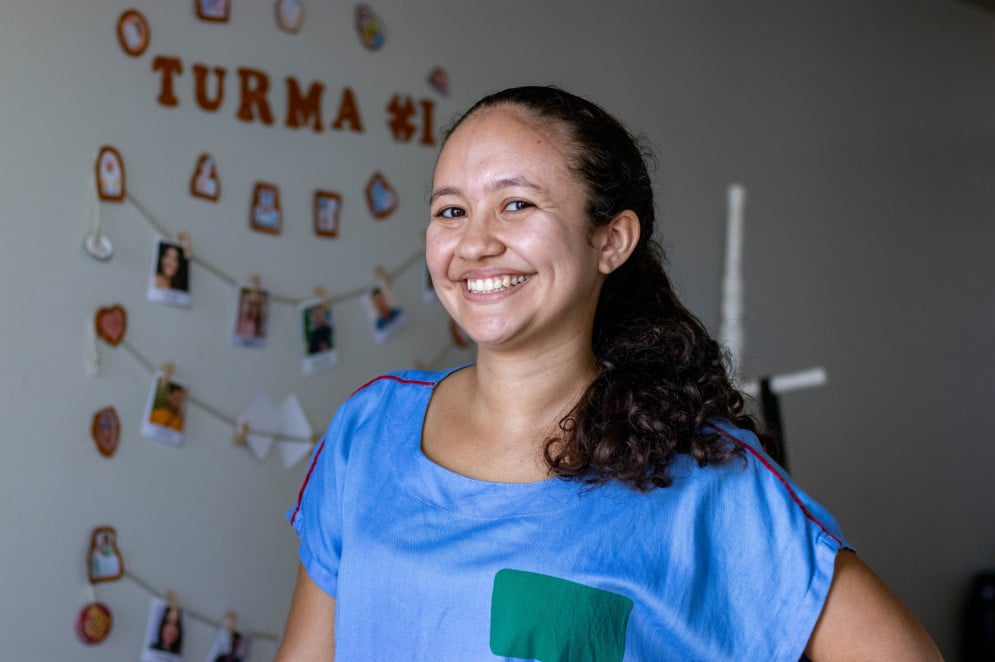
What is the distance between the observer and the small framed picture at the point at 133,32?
2.20 m

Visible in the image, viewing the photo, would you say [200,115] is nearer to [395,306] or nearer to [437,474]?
[395,306]

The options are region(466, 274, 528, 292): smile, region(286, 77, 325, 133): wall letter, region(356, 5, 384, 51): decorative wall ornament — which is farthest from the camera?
region(356, 5, 384, 51): decorative wall ornament

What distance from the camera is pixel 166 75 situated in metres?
2.26

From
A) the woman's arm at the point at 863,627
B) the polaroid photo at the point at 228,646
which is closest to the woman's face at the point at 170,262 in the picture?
the polaroid photo at the point at 228,646

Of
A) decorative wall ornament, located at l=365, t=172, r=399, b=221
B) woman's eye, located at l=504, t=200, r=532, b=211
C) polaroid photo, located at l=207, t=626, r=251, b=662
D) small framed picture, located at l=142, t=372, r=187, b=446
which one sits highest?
decorative wall ornament, located at l=365, t=172, r=399, b=221

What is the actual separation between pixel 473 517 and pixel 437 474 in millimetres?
86

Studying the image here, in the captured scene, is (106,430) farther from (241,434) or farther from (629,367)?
(629,367)

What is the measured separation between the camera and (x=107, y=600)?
2.19 m

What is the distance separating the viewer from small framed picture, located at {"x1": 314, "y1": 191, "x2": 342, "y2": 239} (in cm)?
253

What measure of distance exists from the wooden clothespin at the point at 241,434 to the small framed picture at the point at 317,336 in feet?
0.65

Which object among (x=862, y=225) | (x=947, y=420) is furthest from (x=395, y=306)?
(x=947, y=420)

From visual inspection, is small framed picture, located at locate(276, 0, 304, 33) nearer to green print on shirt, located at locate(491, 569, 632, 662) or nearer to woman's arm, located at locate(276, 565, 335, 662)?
woman's arm, located at locate(276, 565, 335, 662)

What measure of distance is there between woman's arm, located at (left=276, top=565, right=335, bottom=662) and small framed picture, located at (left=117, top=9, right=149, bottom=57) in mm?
1344

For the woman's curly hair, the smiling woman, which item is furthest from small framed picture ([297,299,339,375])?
the woman's curly hair
